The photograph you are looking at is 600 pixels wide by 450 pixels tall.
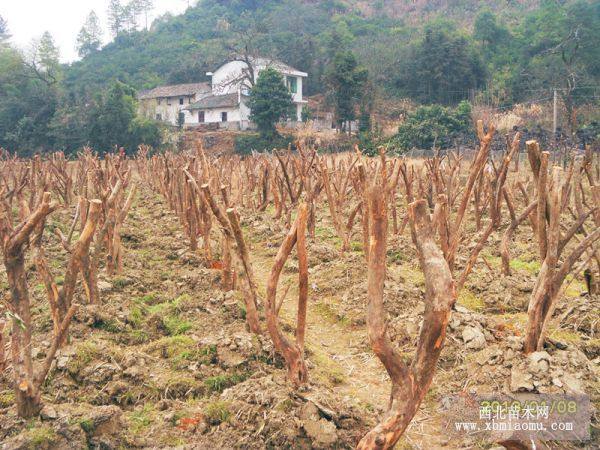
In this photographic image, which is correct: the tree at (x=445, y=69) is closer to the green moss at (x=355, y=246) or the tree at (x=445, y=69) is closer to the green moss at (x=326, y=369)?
the green moss at (x=355, y=246)

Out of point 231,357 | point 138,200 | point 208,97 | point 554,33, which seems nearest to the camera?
point 231,357

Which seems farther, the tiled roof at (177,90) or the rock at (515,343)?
the tiled roof at (177,90)

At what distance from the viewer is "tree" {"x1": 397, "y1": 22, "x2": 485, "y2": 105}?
38125 mm

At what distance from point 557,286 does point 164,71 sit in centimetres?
5584

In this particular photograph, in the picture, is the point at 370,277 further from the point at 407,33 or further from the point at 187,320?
the point at 407,33

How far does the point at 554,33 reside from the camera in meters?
36.2

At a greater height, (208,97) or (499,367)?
(208,97)

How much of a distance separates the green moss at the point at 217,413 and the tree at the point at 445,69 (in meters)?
37.0

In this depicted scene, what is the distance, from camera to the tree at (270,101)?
112 ft

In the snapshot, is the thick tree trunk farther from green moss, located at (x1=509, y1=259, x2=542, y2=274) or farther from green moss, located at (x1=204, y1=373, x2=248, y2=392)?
green moss, located at (x1=509, y1=259, x2=542, y2=274)

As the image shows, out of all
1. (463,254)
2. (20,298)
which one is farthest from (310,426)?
(463,254)

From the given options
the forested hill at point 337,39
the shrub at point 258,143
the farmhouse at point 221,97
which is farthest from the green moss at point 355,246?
the farmhouse at point 221,97

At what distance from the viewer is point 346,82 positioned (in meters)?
34.2

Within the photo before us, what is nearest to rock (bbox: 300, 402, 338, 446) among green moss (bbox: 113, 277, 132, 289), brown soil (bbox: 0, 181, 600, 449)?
brown soil (bbox: 0, 181, 600, 449)
